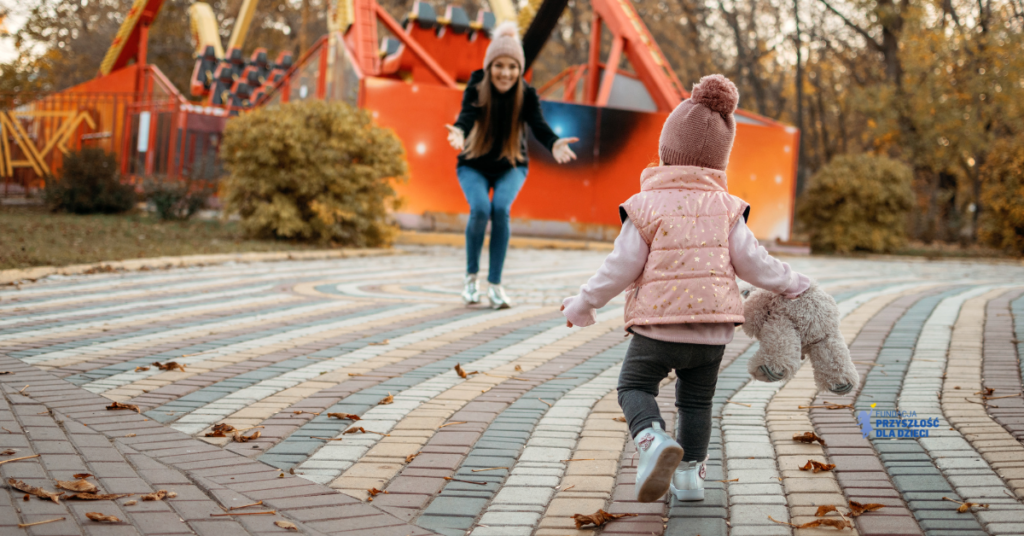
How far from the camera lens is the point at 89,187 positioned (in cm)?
1456

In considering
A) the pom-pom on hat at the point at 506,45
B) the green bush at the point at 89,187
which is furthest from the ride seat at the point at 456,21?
the pom-pom on hat at the point at 506,45

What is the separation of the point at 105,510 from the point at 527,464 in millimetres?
1295

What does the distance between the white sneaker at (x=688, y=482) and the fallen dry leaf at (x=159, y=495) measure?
1481 millimetres

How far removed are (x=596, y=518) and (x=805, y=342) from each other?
2.87ft

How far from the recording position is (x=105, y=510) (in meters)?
2.45

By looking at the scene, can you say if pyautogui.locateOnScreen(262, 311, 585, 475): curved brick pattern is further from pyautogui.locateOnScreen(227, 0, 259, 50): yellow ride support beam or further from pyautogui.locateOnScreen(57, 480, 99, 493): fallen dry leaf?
pyautogui.locateOnScreen(227, 0, 259, 50): yellow ride support beam

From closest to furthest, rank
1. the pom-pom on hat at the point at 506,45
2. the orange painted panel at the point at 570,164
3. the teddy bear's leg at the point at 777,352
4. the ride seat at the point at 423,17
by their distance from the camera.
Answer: the teddy bear's leg at the point at 777,352
the pom-pom on hat at the point at 506,45
the orange painted panel at the point at 570,164
the ride seat at the point at 423,17

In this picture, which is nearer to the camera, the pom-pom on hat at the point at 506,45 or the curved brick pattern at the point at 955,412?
the curved brick pattern at the point at 955,412

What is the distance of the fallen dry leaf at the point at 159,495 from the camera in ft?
8.39

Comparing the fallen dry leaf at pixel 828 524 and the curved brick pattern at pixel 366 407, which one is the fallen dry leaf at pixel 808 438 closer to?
the fallen dry leaf at pixel 828 524

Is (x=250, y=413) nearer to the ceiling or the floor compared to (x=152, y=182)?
nearer to the floor

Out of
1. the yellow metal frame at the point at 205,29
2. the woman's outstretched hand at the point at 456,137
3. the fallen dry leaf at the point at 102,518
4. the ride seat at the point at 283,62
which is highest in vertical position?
the yellow metal frame at the point at 205,29

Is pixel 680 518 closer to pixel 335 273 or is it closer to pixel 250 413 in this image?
pixel 250 413

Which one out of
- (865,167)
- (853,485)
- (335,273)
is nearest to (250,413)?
(853,485)
